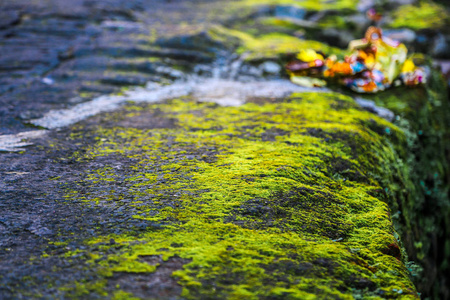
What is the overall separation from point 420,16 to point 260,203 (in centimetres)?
827

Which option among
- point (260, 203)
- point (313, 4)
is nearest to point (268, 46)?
point (313, 4)

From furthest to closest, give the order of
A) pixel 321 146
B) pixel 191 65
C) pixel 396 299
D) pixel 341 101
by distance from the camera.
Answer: pixel 191 65
pixel 341 101
pixel 321 146
pixel 396 299

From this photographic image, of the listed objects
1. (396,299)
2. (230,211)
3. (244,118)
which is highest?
(244,118)

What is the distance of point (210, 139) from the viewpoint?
9.36ft

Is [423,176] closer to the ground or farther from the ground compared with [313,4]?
closer to the ground

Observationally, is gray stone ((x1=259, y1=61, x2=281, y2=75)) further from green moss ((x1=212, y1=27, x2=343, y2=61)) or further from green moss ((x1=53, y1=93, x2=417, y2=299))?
green moss ((x1=53, y1=93, x2=417, y2=299))

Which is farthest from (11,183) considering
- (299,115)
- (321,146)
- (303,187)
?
(299,115)

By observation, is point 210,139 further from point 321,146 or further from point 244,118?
point 321,146

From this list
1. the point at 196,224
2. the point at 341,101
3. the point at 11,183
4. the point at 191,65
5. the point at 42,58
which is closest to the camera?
the point at 196,224

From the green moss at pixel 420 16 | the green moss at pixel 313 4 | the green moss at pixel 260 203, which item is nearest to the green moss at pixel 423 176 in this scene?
the green moss at pixel 260 203

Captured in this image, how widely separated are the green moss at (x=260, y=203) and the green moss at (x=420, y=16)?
5.75 m

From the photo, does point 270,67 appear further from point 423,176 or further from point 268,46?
point 423,176

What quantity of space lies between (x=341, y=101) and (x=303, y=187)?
7.26 ft

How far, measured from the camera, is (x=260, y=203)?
1952 mm
